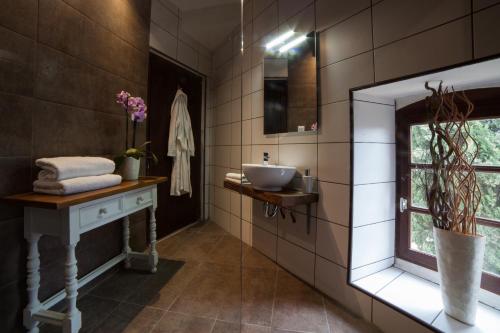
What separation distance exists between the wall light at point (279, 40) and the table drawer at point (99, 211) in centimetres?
168

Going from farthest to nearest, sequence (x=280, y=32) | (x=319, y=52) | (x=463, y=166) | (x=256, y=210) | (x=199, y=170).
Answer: (x=256, y=210) → (x=280, y=32) → (x=199, y=170) → (x=319, y=52) → (x=463, y=166)

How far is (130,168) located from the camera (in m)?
1.50

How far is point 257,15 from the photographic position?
6.24 ft

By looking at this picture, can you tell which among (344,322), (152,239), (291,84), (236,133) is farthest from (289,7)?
(344,322)

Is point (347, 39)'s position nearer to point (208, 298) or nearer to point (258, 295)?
point (258, 295)

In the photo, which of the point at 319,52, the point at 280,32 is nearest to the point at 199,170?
the point at 319,52

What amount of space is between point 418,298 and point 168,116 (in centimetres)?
194

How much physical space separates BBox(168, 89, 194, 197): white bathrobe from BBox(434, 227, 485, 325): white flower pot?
5.01 feet

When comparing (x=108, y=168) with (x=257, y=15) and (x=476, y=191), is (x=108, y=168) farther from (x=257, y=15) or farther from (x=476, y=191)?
(x=476, y=191)

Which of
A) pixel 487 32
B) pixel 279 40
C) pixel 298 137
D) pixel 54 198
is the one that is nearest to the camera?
pixel 487 32

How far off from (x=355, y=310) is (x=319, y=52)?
168 centimetres

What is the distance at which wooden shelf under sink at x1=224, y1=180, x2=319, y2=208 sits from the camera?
54.4 inches

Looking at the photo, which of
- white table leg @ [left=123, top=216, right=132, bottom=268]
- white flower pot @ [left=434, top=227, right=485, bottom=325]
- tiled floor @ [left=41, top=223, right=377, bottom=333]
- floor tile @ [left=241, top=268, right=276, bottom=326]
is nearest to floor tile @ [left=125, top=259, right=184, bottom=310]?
tiled floor @ [left=41, top=223, right=377, bottom=333]

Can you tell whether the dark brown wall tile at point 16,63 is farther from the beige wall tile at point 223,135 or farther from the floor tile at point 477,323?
the floor tile at point 477,323
